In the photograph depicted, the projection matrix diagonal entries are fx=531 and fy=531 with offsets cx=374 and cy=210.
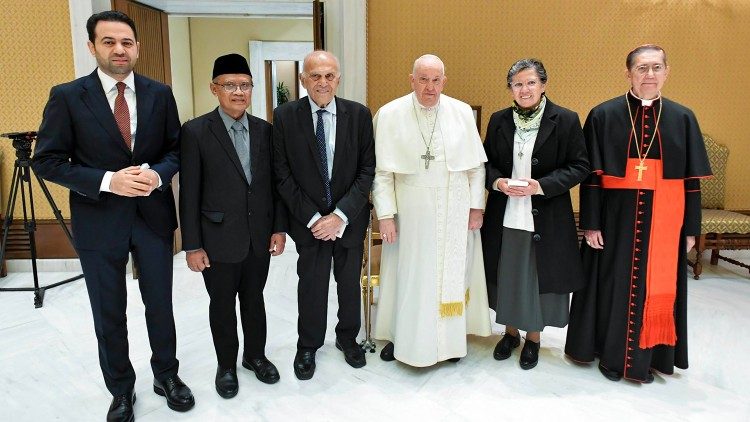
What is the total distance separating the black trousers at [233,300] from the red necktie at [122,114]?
700 mm

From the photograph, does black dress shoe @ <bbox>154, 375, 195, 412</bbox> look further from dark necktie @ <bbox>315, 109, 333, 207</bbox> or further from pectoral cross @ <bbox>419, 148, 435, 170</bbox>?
pectoral cross @ <bbox>419, 148, 435, 170</bbox>

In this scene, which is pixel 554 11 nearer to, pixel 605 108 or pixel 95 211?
pixel 605 108

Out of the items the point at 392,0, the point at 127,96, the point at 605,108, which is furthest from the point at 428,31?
the point at 127,96

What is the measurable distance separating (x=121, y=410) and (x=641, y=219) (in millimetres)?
2680

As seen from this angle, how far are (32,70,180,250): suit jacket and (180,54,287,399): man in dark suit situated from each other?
0.11 meters

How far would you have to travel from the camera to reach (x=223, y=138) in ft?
Answer: 8.02

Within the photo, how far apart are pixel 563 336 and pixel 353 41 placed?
9.38 ft

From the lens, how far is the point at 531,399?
271 centimetres

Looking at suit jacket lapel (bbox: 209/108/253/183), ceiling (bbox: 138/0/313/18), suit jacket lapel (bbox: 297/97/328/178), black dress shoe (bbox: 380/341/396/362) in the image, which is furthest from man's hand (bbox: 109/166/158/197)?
ceiling (bbox: 138/0/313/18)

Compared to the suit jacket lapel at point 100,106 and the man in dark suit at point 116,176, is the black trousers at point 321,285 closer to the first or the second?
the man in dark suit at point 116,176

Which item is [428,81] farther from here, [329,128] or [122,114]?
[122,114]

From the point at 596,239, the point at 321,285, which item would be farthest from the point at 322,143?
the point at 596,239

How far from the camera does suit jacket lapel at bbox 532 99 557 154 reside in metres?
2.75

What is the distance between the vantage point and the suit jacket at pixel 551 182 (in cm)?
276
